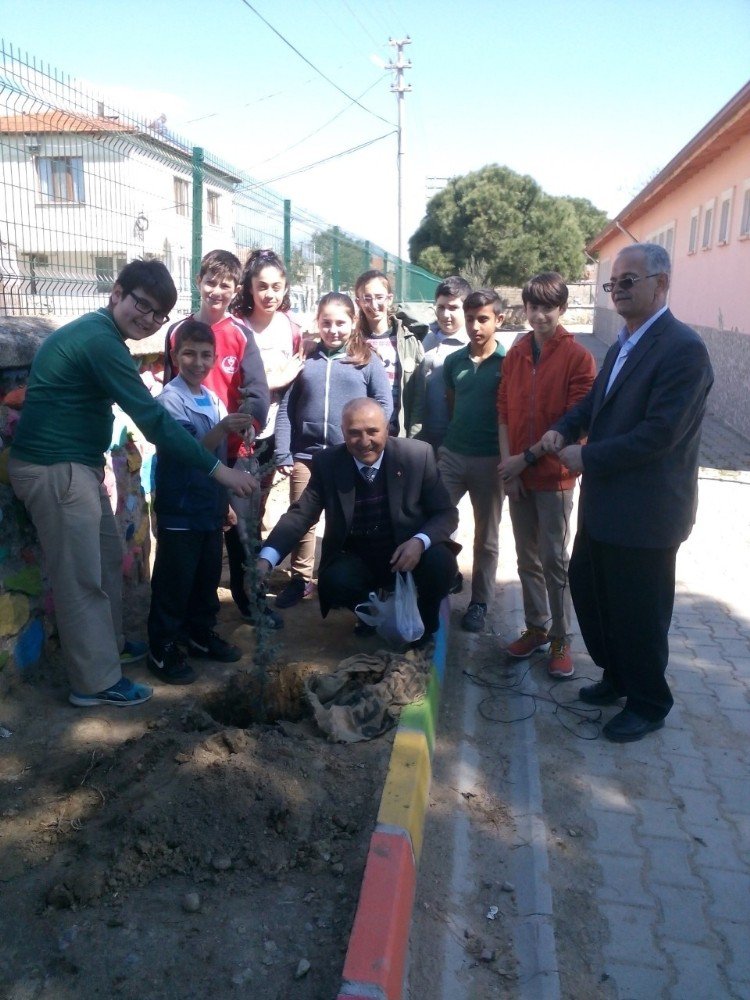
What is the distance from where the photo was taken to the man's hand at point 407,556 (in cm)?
388

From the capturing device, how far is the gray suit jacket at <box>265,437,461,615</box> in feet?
13.3

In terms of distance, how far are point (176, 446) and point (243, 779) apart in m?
1.25

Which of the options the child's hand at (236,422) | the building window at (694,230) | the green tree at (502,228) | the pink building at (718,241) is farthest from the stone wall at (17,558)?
the green tree at (502,228)

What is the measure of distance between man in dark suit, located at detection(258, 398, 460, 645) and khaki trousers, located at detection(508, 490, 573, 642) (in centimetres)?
41

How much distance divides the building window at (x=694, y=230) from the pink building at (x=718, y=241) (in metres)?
0.02

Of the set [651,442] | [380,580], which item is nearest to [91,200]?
[380,580]

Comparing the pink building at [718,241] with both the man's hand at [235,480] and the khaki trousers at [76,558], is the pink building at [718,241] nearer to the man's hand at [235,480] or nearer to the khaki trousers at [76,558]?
the man's hand at [235,480]

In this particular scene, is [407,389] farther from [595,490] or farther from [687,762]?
[687,762]

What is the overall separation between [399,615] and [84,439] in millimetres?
1560

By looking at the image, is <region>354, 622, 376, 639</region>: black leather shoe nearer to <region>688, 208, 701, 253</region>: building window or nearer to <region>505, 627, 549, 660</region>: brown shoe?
<region>505, 627, 549, 660</region>: brown shoe

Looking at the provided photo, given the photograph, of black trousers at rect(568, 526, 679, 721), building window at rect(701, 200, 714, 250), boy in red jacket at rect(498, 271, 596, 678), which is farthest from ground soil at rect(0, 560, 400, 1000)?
building window at rect(701, 200, 714, 250)

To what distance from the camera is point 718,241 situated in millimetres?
14289

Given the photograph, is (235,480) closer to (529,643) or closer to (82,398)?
(82,398)

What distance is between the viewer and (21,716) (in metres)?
A: 3.43
